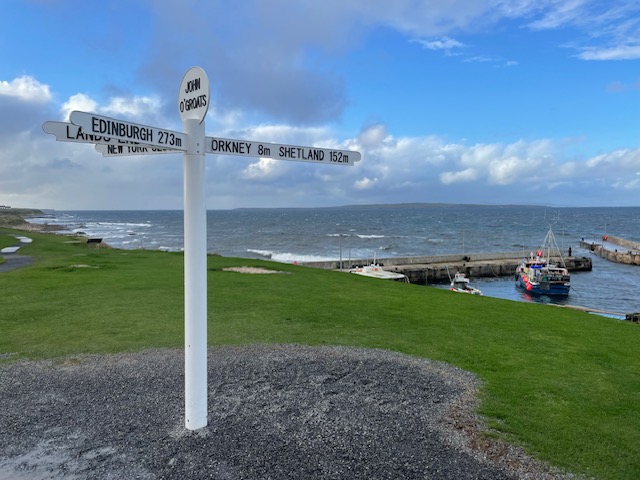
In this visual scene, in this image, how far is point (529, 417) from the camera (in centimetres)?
551

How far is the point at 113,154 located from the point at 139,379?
134 inches

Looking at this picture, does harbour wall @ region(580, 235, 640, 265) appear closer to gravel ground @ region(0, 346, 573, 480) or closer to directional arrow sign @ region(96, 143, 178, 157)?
gravel ground @ region(0, 346, 573, 480)

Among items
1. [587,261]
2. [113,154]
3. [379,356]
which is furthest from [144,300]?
[587,261]

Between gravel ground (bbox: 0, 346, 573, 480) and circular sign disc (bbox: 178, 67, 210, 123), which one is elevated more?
circular sign disc (bbox: 178, 67, 210, 123)

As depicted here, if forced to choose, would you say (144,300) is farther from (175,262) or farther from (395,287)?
(175,262)

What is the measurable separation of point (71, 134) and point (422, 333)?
7.77m

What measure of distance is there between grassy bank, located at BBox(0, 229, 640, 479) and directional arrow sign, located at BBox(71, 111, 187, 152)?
15.2 feet

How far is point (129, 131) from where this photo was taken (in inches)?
156

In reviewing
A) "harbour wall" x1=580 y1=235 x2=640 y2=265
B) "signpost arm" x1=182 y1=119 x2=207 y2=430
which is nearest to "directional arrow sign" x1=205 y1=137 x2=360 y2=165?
"signpost arm" x1=182 y1=119 x2=207 y2=430

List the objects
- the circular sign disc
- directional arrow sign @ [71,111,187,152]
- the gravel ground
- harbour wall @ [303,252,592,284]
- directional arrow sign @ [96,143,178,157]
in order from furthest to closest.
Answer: harbour wall @ [303,252,592,284]
directional arrow sign @ [96,143,178,157]
the circular sign disc
the gravel ground
directional arrow sign @ [71,111,187,152]

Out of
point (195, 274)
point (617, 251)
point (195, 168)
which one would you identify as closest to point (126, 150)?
point (195, 168)

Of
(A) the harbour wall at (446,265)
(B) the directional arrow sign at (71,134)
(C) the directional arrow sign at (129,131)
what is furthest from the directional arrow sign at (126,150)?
(A) the harbour wall at (446,265)

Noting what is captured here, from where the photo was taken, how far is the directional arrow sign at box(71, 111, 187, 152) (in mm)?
3547

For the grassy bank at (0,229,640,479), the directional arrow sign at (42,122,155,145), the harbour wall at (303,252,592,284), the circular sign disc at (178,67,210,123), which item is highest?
the circular sign disc at (178,67,210,123)
